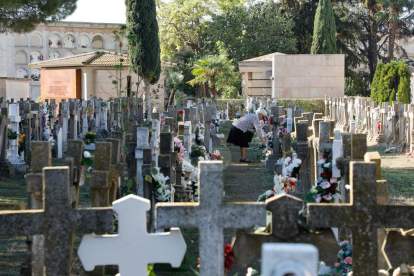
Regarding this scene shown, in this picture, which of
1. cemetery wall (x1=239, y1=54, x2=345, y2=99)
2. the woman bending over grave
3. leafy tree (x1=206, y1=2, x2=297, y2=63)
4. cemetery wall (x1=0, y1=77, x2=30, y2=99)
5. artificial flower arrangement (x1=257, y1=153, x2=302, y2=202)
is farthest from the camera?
leafy tree (x1=206, y1=2, x2=297, y2=63)

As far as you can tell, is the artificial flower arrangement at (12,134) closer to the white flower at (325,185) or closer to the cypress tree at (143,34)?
the white flower at (325,185)

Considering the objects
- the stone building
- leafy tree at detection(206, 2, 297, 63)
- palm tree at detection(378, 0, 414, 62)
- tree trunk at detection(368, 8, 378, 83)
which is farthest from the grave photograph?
the stone building

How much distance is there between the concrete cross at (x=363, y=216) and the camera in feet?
8.56

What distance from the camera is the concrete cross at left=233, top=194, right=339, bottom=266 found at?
260 centimetres

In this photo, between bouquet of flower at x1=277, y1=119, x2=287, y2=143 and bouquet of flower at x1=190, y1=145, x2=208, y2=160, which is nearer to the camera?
bouquet of flower at x1=190, y1=145, x2=208, y2=160

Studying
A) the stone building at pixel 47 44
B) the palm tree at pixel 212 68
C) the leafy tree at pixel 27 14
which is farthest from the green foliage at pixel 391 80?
the stone building at pixel 47 44

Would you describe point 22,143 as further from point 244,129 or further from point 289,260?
point 289,260

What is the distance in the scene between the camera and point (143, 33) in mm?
23938

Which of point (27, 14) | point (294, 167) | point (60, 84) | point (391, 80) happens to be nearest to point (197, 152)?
point (294, 167)

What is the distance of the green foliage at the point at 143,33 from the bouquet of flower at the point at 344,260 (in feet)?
64.7

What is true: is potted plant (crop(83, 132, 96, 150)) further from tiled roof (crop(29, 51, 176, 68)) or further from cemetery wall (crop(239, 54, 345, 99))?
tiled roof (crop(29, 51, 176, 68))

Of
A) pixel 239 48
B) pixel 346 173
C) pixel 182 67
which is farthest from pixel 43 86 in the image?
pixel 346 173

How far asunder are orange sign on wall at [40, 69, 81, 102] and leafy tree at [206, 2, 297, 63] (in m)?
12.0

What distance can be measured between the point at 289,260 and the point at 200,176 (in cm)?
84
